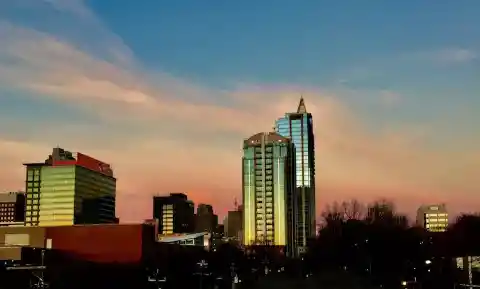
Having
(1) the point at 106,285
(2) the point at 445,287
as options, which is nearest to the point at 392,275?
(2) the point at 445,287

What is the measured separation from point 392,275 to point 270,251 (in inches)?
3104

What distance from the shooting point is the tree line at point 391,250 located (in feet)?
344

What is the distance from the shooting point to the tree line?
344 ft

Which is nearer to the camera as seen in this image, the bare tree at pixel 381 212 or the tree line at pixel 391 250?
the tree line at pixel 391 250

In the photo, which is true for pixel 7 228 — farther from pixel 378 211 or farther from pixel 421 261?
pixel 378 211

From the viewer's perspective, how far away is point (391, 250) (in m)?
127

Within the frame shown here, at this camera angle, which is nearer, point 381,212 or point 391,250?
point 391,250

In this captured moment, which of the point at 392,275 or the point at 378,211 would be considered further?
the point at 378,211

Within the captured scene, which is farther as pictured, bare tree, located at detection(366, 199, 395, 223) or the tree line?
bare tree, located at detection(366, 199, 395, 223)

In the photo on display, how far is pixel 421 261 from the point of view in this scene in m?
120

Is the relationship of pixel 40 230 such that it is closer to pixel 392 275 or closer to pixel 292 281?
pixel 292 281

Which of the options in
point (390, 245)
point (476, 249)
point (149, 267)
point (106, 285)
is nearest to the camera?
point (106, 285)

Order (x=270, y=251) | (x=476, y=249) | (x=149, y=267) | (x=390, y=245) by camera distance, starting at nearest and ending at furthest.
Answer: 1. (x=149, y=267)
2. (x=476, y=249)
3. (x=390, y=245)
4. (x=270, y=251)

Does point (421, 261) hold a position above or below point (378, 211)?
below
